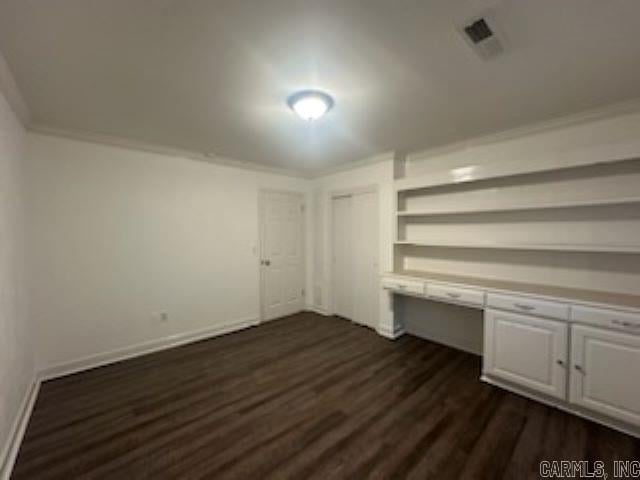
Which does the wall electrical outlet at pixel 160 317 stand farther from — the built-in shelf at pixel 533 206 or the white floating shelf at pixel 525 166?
the white floating shelf at pixel 525 166

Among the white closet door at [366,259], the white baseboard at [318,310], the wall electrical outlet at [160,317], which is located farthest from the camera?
the white baseboard at [318,310]

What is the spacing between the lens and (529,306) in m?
2.34

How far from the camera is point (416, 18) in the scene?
1354 millimetres

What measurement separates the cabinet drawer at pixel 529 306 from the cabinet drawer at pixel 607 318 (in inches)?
2.8

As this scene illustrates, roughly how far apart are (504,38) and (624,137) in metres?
1.75

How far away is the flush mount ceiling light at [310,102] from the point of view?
2.05 m

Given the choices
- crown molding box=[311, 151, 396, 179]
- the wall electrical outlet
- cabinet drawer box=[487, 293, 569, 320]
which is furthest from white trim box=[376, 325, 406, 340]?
the wall electrical outlet

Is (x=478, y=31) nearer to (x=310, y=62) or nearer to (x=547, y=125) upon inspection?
(x=310, y=62)

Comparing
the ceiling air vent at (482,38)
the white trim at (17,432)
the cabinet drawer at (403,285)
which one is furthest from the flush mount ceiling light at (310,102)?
the white trim at (17,432)

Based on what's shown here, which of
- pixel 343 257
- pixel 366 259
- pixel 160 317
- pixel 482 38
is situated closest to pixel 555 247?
pixel 482 38

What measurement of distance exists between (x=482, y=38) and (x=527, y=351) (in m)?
2.36

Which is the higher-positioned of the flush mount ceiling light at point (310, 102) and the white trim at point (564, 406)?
the flush mount ceiling light at point (310, 102)

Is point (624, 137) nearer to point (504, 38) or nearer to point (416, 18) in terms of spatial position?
point (504, 38)

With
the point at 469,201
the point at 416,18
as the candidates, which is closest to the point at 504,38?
the point at 416,18
